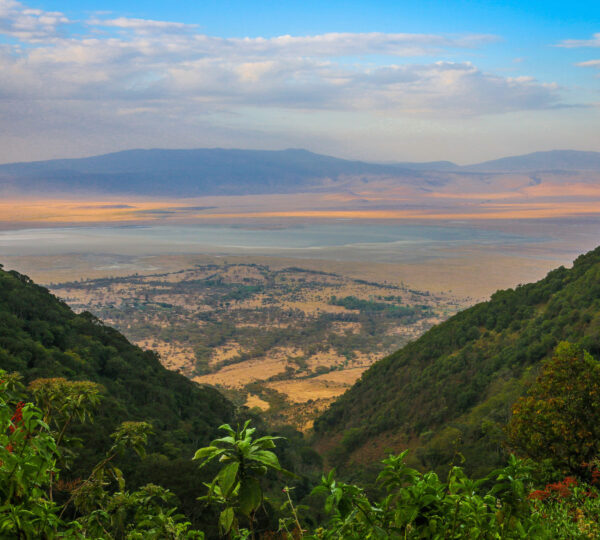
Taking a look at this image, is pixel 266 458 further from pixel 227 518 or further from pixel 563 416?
pixel 563 416

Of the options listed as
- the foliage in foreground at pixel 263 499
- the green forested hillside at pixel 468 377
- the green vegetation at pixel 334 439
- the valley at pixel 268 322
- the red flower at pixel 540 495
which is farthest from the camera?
the valley at pixel 268 322

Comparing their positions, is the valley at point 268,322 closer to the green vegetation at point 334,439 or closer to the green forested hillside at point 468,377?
the green forested hillside at point 468,377

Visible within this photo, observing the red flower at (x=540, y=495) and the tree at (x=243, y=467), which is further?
the red flower at (x=540, y=495)

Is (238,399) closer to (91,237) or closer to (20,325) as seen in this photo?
(20,325)

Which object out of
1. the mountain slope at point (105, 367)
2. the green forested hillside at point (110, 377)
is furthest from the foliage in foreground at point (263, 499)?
the mountain slope at point (105, 367)

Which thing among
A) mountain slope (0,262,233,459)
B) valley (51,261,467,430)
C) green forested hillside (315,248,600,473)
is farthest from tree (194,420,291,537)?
valley (51,261,467,430)

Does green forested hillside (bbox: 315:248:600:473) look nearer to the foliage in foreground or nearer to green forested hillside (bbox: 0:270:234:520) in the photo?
green forested hillside (bbox: 0:270:234:520)
